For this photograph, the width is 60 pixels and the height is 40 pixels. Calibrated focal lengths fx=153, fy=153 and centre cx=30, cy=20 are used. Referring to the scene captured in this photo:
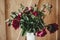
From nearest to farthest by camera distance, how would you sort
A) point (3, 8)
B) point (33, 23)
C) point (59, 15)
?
point (33, 23), point (3, 8), point (59, 15)

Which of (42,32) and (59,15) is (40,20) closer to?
(42,32)

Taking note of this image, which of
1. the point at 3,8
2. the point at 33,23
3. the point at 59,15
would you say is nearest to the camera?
the point at 33,23

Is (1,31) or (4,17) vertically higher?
(4,17)

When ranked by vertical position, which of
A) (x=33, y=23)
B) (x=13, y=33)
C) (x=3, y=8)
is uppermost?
(x=3, y=8)

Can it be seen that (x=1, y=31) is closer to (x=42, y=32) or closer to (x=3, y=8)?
(x=3, y=8)

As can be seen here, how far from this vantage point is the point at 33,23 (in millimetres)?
1252

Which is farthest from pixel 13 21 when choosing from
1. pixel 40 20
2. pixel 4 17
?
pixel 4 17

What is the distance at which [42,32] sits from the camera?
1.26 m

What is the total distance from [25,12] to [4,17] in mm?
416

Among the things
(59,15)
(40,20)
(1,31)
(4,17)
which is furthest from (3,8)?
(59,15)

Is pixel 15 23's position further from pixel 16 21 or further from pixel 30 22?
pixel 30 22

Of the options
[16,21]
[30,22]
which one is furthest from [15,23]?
[30,22]

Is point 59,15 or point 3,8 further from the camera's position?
point 59,15

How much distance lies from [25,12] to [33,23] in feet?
0.38
